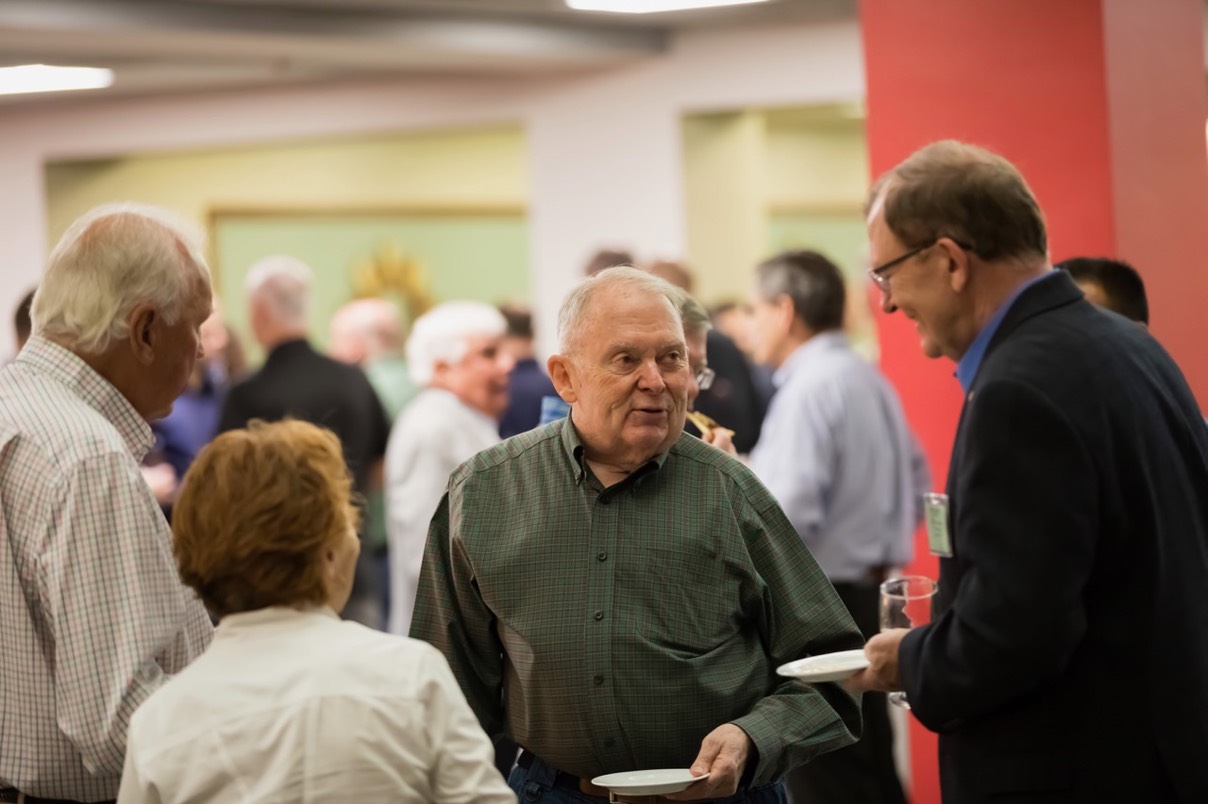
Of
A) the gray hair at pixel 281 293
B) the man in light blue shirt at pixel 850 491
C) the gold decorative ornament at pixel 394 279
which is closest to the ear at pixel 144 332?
the man in light blue shirt at pixel 850 491

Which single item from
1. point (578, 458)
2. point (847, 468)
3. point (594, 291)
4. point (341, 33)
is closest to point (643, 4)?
point (341, 33)

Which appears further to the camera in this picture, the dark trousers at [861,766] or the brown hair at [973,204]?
the dark trousers at [861,766]

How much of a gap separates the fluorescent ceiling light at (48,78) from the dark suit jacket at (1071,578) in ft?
25.3

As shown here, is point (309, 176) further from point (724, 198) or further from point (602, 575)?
point (602, 575)

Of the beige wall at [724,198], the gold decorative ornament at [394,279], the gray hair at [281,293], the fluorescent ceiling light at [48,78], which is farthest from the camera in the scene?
the gold decorative ornament at [394,279]

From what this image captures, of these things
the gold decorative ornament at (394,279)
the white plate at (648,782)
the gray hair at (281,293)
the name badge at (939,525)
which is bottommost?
the white plate at (648,782)

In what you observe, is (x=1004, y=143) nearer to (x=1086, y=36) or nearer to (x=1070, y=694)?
(x=1086, y=36)

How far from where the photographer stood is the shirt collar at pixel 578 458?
2701 mm

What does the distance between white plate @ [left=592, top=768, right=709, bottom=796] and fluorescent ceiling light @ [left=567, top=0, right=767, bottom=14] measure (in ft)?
18.5

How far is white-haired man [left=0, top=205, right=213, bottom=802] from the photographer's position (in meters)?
2.26

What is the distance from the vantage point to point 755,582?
2.63 m

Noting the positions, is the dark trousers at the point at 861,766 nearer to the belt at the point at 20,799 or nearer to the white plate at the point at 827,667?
the white plate at the point at 827,667

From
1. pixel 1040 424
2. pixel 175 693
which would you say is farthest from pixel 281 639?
pixel 1040 424

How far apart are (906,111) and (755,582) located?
206cm
